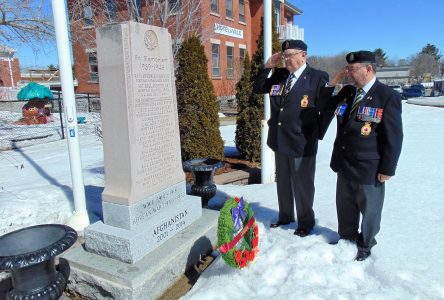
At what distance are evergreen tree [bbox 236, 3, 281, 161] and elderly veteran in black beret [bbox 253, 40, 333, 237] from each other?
127 inches

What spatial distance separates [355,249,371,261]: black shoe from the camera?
10.1ft

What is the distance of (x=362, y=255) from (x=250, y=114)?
4.37 meters

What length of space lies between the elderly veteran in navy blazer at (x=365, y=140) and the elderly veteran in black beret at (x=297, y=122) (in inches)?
8.9

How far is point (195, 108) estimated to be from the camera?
6504 millimetres

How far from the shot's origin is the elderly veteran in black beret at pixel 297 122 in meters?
3.37

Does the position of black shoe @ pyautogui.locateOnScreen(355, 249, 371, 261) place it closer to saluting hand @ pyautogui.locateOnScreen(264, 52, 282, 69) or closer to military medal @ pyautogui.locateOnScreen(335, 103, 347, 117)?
military medal @ pyautogui.locateOnScreen(335, 103, 347, 117)

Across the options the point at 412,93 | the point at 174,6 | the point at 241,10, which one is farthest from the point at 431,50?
the point at 174,6

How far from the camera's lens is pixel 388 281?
2768 millimetres

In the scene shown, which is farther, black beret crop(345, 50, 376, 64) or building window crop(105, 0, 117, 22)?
building window crop(105, 0, 117, 22)

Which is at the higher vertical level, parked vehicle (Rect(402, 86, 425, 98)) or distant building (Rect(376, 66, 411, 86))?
distant building (Rect(376, 66, 411, 86))

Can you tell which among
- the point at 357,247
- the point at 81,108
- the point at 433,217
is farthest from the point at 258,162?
the point at 81,108

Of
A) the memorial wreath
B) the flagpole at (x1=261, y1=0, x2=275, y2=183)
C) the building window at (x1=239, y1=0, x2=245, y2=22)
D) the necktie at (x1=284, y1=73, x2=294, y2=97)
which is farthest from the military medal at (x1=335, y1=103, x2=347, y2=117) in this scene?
the building window at (x1=239, y1=0, x2=245, y2=22)

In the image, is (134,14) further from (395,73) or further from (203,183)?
(395,73)

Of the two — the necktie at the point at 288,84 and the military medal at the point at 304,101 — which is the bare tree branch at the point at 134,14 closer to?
the necktie at the point at 288,84
